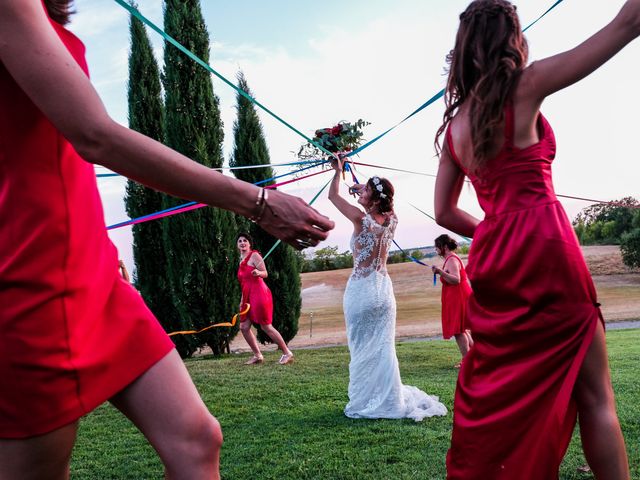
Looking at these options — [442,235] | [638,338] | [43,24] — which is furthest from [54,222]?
[638,338]

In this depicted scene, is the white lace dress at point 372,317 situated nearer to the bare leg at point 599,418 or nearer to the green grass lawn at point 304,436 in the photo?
the green grass lawn at point 304,436

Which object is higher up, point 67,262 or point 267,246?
point 267,246

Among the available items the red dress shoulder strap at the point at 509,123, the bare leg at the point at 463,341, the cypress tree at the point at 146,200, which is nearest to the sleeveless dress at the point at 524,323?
the red dress shoulder strap at the point at 509,123

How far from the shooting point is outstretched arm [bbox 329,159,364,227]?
5.93m

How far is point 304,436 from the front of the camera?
497 centimetres

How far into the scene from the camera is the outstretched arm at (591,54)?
209 centimetres

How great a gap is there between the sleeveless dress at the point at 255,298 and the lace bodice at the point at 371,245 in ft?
16.1

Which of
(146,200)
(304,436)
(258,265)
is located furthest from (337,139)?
(146,200)

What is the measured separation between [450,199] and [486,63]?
639 millimetres

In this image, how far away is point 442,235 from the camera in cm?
898

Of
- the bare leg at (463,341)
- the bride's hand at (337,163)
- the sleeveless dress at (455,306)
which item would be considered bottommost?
the bare leg at (463,341)

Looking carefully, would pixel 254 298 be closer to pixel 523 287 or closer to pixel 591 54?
pixel 523 287

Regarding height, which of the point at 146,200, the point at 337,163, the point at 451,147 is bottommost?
the point at 451,147

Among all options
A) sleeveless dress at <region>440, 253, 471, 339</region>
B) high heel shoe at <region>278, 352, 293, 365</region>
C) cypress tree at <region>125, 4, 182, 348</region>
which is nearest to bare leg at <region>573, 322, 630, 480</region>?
sleeveless dress at <region>440, 253, 471, 339</region>
